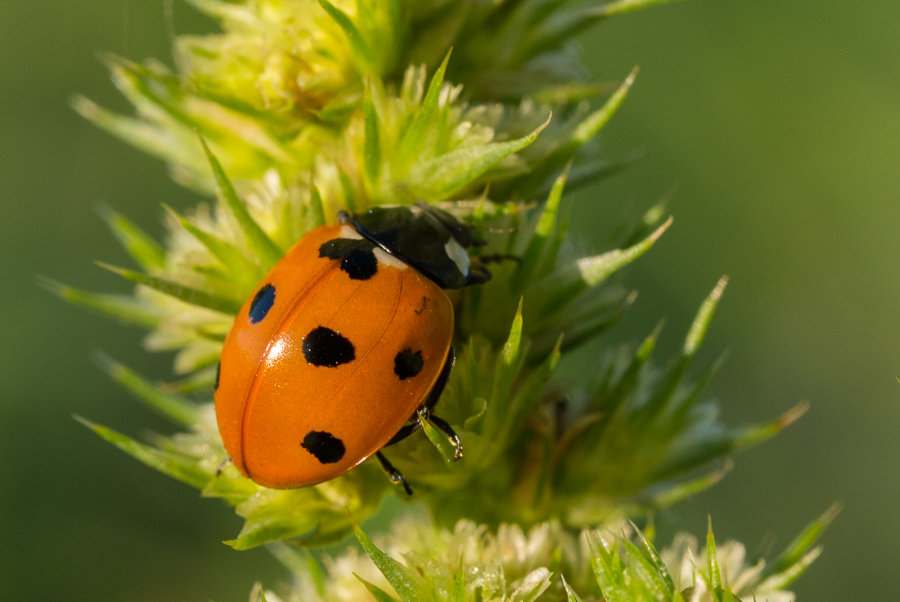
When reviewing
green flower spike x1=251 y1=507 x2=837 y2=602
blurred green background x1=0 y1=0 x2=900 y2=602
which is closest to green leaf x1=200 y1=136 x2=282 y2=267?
green flower spike x1=251 y1=507 x2=837 y2=602

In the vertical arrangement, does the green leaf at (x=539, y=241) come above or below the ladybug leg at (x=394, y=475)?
above

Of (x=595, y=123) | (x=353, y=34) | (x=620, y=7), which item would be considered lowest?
(x=595, y=123)

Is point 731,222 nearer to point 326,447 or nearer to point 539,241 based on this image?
point 539,241

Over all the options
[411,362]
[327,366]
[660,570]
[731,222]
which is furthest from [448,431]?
[731,222]

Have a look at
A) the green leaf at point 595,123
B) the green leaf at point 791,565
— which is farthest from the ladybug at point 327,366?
the green leaf at point 791,565

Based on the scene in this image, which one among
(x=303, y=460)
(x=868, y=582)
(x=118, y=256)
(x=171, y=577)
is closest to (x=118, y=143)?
(x=118, y=256)

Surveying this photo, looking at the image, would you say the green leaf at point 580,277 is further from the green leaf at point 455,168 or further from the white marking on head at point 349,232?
the white marking on head at point 349,232

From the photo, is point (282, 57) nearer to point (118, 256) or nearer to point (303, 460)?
point (303, 460)
